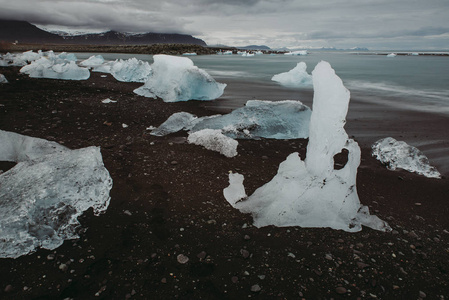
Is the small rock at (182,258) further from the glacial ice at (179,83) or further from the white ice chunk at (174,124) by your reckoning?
the glacial ice at (179,83)

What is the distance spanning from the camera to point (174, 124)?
16.5ft

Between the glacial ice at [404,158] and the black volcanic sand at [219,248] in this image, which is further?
the glacial ice at [404,158]

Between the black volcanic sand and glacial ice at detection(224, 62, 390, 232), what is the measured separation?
125 mm

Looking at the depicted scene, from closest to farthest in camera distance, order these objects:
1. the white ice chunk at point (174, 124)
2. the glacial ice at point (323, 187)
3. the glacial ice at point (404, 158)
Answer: the glacial ice at point (323, 187) < the glacial ice at point (404, 158) < the white ice chunk at point (174, 124)

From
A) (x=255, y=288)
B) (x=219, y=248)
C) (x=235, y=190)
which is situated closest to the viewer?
(x=255, y=288)

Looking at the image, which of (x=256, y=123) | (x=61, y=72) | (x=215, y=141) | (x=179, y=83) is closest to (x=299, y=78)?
(x=179, y=83)

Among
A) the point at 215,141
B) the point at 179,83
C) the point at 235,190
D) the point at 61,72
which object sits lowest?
the point at 235,190

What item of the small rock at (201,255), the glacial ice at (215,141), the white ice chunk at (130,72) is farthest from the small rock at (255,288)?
the white ice chunk at (130,72)

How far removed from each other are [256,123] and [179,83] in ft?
12.0

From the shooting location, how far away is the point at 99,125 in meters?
5.04

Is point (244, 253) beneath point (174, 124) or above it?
beneath

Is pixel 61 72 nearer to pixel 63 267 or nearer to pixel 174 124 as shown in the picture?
pixel 174 124

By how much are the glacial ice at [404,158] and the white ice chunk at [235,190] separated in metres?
2.35

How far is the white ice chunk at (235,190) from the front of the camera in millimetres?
2862
